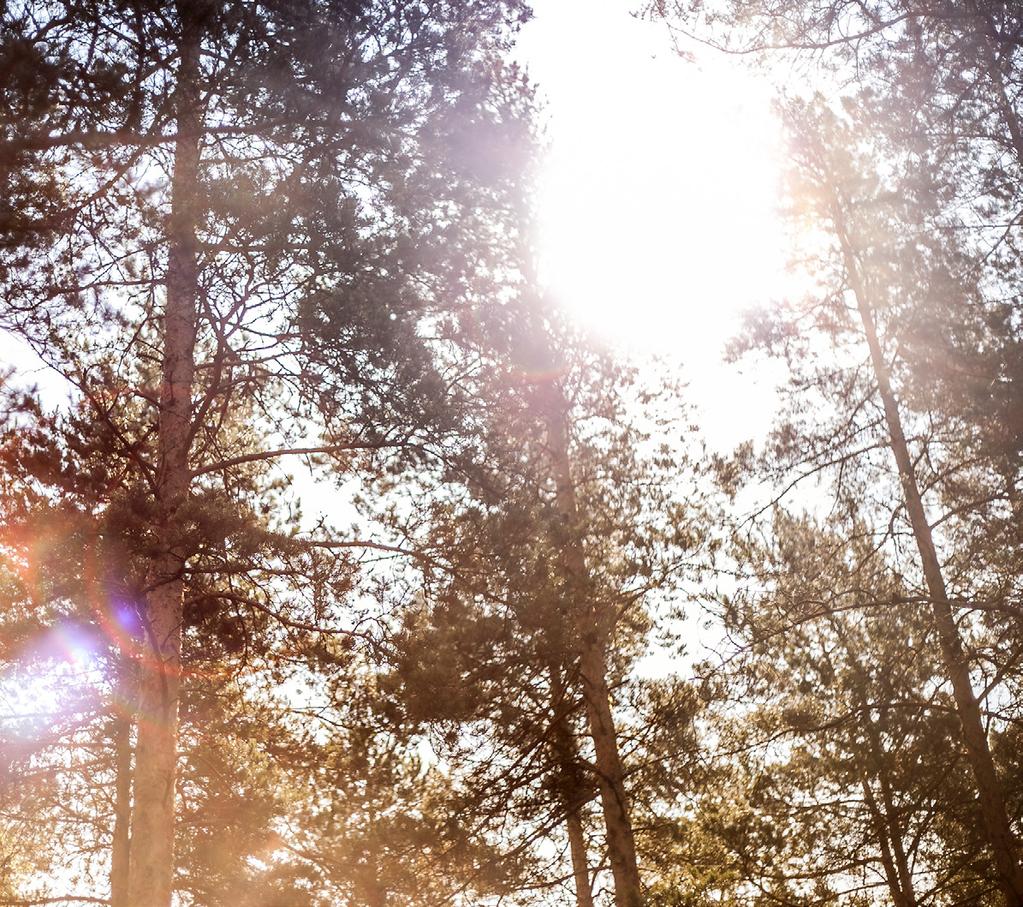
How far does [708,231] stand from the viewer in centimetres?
1232

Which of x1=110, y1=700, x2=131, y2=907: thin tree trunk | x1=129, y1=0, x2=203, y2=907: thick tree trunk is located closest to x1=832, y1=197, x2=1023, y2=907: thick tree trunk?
x1=129, y1=0, x2=203, y2=907: thick tree trunk

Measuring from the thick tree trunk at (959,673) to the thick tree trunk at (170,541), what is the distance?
6.76 m

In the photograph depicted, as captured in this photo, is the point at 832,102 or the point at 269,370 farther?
the point at 832,102

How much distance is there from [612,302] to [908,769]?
6.23 m

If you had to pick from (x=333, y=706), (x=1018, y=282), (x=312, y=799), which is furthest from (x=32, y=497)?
(x=1018, y=282)

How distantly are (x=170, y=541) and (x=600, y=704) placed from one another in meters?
5.31

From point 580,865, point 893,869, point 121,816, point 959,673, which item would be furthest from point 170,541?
point 893,869

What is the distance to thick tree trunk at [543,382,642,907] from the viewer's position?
397 inches

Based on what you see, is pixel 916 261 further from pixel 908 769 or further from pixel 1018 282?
pixel 908 769

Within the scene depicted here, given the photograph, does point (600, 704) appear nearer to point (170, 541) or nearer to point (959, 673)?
point (959, 673)

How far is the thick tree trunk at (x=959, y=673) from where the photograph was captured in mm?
8945

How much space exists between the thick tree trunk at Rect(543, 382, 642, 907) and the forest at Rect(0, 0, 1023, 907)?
0.16 ft

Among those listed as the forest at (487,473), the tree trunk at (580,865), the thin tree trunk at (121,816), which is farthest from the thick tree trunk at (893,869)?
the thin tree trunk at (121,816)

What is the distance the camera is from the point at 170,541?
25.0 ft
